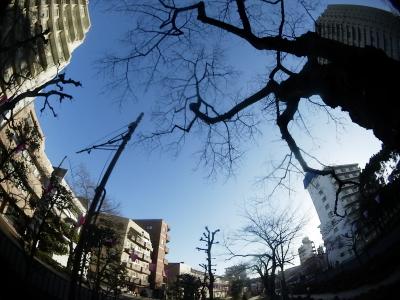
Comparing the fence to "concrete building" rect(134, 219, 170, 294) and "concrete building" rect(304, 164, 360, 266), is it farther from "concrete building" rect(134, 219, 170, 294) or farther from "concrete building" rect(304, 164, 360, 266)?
"concrete building" rect(304, 164, 360, 266)

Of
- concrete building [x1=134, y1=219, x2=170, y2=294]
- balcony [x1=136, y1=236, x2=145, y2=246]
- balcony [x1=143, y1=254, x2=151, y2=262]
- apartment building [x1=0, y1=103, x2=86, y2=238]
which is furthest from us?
concrete building [x1=134, y1=219, x2=170, y2=294]

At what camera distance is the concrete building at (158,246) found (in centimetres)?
7012

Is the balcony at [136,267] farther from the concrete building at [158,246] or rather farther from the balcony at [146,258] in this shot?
the concrete building at [158,246]

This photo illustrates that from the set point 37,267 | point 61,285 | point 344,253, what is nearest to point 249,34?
point 37,267

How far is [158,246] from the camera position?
74812 mm

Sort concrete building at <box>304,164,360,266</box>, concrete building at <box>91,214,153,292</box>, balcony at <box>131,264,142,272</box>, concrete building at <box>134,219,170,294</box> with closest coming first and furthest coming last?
1. concrete building at <box>91,214,153,292</box>
2. balcony at <box>131,264,142,272</box>
3. concrete building at <box>304,164,360,266</box>
4. concrete building at <box>134,219,170,294</box>

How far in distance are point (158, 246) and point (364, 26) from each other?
6481 centimetres

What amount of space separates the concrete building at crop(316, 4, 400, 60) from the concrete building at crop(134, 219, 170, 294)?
58968mm

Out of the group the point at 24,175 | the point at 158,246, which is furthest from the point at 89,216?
the point at 158,246

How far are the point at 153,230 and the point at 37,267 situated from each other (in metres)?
62.7

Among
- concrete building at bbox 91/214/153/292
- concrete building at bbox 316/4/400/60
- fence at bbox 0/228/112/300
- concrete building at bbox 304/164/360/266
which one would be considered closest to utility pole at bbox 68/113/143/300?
fence at bbox 0/228/112/300

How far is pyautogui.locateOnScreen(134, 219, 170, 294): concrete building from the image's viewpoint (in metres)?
70.1

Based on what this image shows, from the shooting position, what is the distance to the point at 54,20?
876 inches

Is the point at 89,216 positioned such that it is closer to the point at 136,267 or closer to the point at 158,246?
the point at 136,267
